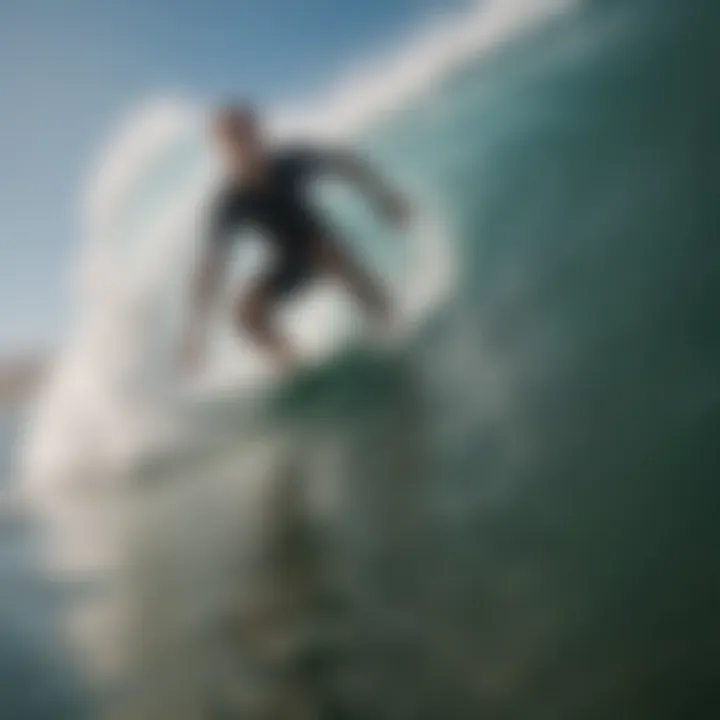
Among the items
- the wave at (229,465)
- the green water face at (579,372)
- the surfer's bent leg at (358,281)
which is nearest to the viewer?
the green water face at (579,372)

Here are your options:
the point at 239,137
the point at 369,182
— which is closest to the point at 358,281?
the point at 369,182

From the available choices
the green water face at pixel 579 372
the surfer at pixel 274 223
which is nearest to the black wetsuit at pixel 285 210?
the surfer at pixel 274 223

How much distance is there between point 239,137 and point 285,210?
12 cm

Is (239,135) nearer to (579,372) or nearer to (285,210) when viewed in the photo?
(285,210)

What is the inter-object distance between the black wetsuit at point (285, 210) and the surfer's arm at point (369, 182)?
19 mm

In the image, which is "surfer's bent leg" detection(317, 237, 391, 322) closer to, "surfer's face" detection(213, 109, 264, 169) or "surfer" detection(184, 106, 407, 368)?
"surfer" detection(184, 106, 407, 368)

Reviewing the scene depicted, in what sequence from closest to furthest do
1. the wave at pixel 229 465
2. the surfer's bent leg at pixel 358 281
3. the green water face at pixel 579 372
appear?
the green water face at pixel 579 372
the wave at pixel 229 465
the surfer's bent leg at pixel 358 281

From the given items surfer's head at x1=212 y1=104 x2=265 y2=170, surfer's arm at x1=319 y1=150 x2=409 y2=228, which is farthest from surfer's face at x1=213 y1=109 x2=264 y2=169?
surfer's arm at x1=319 y1=150 x2=409 y2=228

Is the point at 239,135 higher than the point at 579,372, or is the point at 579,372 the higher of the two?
the point at 239,135

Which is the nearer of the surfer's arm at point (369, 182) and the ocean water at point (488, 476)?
the ocean water at point (488, 476)

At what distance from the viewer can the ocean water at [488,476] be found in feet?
3.67

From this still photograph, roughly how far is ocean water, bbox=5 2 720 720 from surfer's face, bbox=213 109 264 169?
15cm

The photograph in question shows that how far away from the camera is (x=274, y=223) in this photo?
1.35 m

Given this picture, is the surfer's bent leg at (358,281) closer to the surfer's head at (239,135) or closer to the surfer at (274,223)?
the surfer at (274,223)
